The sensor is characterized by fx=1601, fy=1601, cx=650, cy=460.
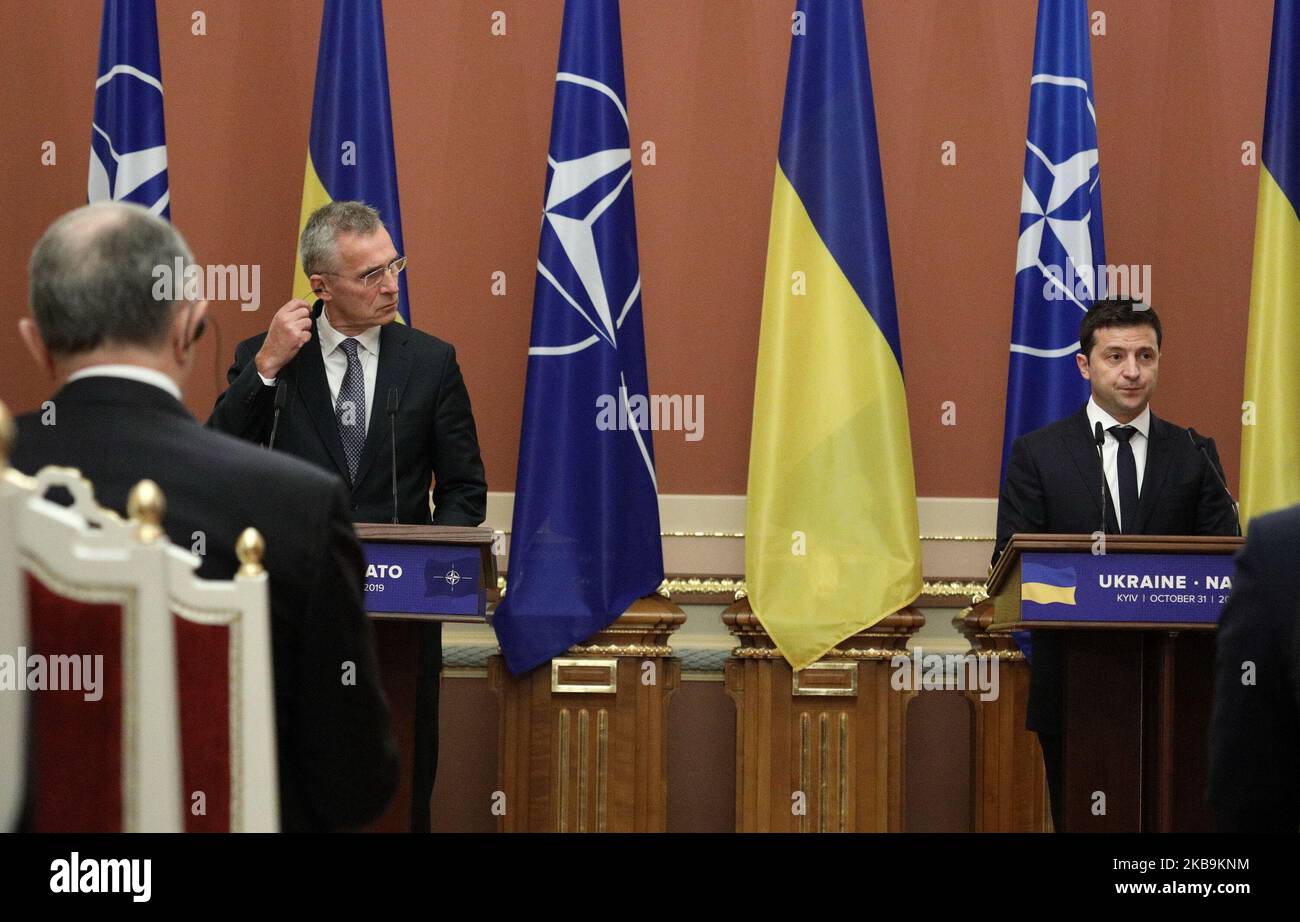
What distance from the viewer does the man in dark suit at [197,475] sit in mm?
1869

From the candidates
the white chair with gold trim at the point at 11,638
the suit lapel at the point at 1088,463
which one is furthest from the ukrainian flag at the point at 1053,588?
the white chair with gold trim at the point at 11,638

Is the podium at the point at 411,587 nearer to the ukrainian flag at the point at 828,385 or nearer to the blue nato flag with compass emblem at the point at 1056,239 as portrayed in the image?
the ukrainian flag at the point at 828,385

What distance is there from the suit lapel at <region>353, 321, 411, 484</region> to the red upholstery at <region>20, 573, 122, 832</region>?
2.52m

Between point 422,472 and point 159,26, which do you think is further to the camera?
point 159,26

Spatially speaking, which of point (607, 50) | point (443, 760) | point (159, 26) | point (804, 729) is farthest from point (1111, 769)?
point (159, 26)

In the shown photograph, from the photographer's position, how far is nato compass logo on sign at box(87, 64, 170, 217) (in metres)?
5.34

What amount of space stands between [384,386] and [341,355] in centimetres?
16

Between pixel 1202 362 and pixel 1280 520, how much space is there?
12.8ft

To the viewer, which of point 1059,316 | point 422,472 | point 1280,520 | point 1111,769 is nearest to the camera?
point 1280,520

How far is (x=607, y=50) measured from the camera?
542 centimetres

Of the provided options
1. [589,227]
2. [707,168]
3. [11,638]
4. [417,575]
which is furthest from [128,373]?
[707,168]

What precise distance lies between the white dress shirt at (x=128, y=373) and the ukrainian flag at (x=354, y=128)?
3347mm

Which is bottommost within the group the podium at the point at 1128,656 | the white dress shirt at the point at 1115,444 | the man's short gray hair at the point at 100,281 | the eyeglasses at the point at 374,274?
the podium at the point at 1128,656

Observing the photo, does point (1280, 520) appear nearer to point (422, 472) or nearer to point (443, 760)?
point (422, 472)
